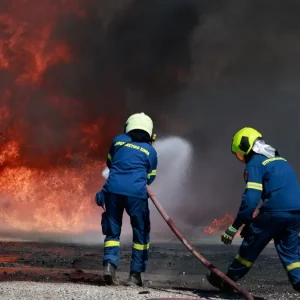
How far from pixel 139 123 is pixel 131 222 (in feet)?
5.71

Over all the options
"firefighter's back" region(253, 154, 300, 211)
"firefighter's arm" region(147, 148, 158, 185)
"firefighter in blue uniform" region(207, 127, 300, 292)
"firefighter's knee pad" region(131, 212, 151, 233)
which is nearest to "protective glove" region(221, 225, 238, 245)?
"firefighter in blue uniform" region(207, 127, 300, 292)

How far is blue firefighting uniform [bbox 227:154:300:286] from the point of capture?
7910 mm

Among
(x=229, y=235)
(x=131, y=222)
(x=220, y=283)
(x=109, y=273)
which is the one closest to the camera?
(x=229, y=235)

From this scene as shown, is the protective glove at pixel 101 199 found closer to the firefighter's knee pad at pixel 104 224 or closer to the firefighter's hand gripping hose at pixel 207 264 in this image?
the firefighter's knee pad at pixel 104 224

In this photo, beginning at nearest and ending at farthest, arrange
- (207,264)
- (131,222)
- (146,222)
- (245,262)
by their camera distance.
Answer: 1. (245,262)
2. (207,264)
3. (131,222)
4. (146,222)

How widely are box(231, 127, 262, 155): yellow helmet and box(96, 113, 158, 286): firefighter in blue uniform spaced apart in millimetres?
1698

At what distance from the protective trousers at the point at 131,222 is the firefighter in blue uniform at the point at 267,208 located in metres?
1.71

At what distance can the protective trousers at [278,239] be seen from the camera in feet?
26.2

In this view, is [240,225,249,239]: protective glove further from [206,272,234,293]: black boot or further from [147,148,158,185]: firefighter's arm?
[147,148,158,185]: firefighter's arm

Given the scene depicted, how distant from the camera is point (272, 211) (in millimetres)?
7992

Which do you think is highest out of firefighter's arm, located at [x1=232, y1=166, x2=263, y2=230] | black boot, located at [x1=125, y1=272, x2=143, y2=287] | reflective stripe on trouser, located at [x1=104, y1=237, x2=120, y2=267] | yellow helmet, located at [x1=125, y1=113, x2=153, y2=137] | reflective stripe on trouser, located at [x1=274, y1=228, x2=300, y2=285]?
yellow helmet, located at [x1=125, y1=113, x2=153, y2=137]

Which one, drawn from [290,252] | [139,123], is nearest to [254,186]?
[290,252]

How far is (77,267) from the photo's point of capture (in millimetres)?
15852

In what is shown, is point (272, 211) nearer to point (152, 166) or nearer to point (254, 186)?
point (254, 186)
